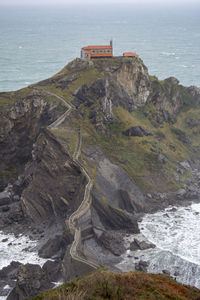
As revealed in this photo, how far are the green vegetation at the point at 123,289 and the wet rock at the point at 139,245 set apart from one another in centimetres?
2365

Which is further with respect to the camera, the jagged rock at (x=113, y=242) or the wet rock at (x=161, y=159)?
the wet rock at (x=161, y=159)

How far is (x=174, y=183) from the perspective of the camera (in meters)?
96.4

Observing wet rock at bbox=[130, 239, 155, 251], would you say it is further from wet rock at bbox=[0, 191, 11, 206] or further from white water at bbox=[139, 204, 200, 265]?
wet rock at bbox=[0, 191, 11, 206]

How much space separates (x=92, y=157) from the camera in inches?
3593

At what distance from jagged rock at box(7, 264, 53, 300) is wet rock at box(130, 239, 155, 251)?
17.7m

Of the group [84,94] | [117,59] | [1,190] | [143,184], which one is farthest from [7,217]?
[117,59]

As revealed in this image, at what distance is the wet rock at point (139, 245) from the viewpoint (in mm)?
74344

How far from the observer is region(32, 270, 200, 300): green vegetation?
133 ft

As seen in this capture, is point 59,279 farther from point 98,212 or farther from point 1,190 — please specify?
point 1,190

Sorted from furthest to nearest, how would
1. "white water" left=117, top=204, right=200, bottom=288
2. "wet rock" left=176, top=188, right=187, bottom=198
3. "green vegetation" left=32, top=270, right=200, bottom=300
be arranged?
"wet rock" left=176, top=188, right=187, bottom=198, "white water" left=117, top=204, right=200, bottom=288, "green vegetation" left=32, top=270, right=200, bottom=300

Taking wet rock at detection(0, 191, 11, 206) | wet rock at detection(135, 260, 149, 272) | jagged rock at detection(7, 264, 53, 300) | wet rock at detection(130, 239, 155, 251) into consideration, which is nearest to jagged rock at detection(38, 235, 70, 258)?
jagged rock at detection(7, 264, 53, 300)

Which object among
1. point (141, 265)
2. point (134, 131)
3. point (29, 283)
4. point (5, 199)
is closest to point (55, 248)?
point (29, 283)

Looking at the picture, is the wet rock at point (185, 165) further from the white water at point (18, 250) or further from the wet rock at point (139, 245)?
the white water at point (18, 250)

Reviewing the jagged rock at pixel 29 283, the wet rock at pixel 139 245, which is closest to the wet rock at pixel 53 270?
the jagged rock at pixel 29 283
